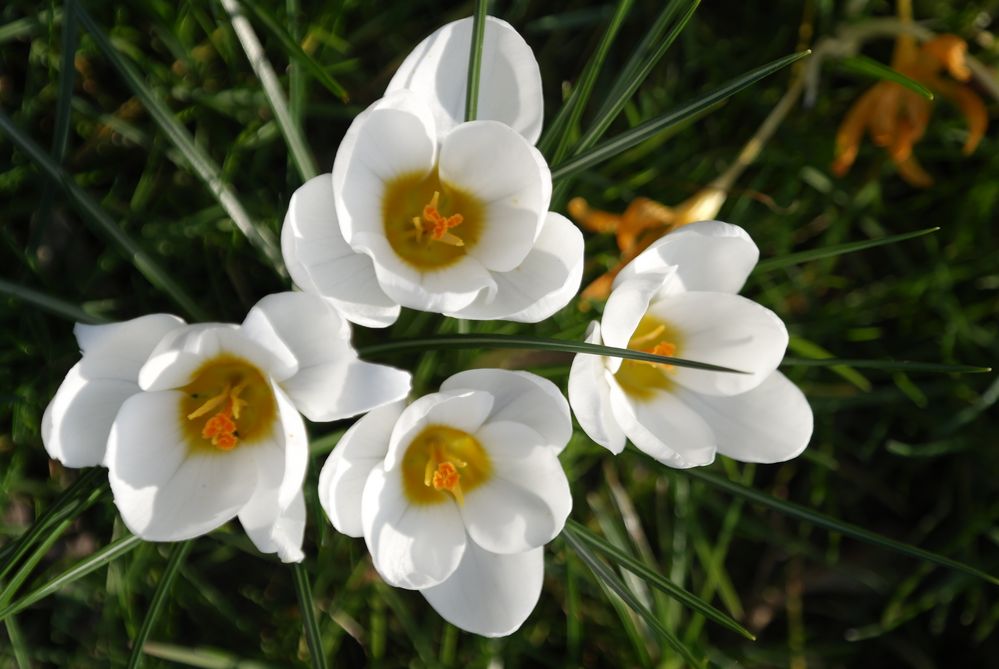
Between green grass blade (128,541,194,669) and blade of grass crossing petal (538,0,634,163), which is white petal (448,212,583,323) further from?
green grass blade (128,541,194,669)

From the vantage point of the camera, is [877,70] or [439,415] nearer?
[439,415]

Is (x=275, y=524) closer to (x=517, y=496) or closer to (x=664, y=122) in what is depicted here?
(x=517, y=496)

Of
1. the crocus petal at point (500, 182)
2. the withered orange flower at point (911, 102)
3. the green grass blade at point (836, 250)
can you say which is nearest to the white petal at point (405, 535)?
the crocus petal at point (500, 182)

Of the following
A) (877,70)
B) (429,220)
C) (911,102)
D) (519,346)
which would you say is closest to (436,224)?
(429,220)

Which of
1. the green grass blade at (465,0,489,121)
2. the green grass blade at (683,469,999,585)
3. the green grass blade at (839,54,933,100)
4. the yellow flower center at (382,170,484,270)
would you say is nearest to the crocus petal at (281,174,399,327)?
the yellow flower center at (382,170,484,270)

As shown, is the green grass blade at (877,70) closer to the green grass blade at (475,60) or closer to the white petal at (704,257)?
the white petal at (704,257)

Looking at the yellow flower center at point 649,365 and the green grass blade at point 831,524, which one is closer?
the green grass blade at point 831,524

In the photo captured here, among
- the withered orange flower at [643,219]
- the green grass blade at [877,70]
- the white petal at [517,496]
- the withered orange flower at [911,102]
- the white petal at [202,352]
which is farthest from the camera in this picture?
the withered orange flower at [911,102]
